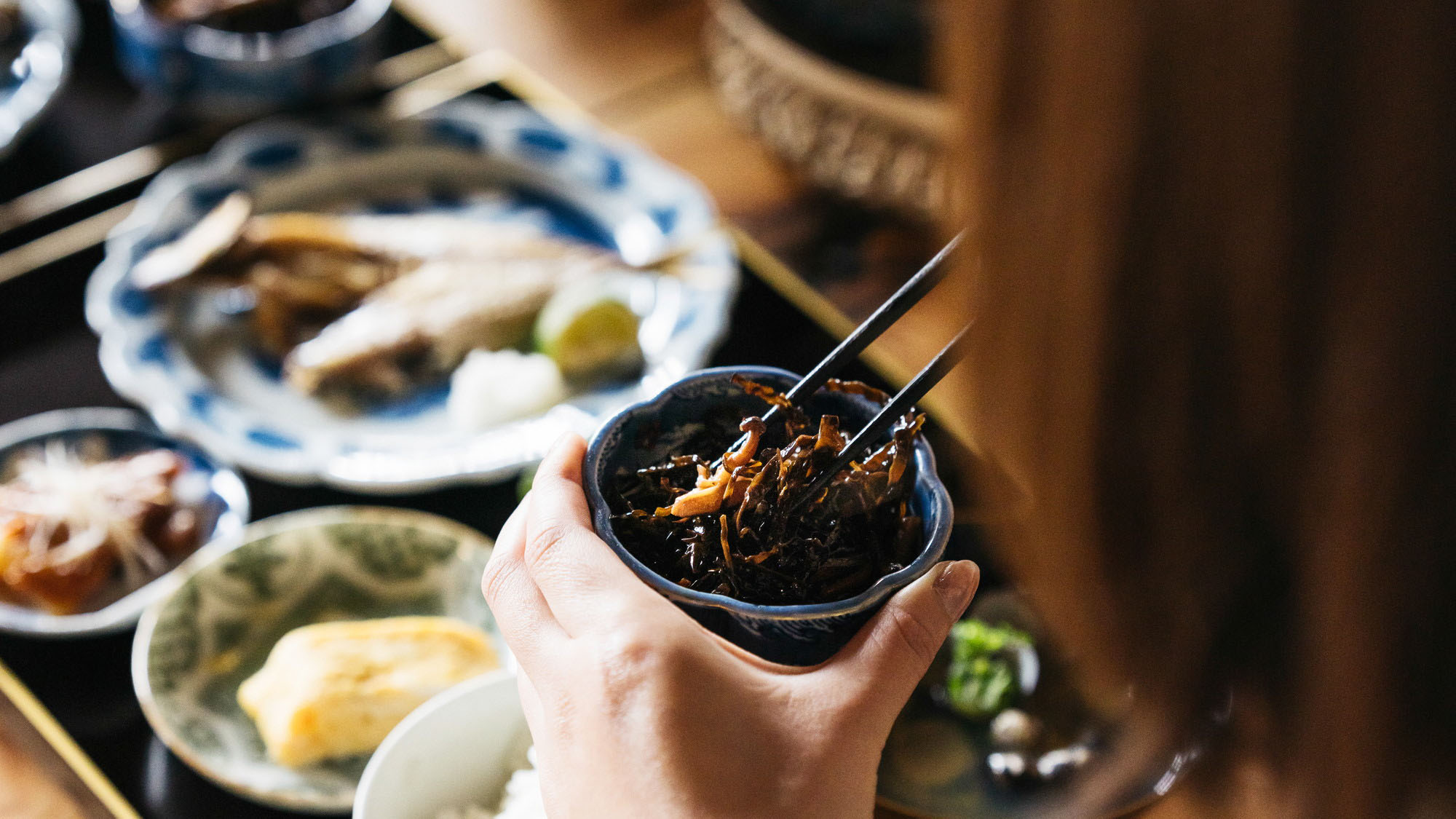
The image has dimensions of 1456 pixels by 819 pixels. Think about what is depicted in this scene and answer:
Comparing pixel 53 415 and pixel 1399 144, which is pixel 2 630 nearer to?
pixel 53 415

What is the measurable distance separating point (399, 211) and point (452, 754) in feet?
3.12

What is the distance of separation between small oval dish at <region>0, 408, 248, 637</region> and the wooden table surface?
2.69 feet

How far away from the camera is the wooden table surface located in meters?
1.76

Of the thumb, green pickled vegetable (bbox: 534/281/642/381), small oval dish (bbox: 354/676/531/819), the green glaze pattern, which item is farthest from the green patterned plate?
the thumb

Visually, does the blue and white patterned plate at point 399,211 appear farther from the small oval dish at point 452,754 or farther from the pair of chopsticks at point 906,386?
the pair of chopsticks at point 906,386

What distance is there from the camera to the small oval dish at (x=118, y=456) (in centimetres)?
98

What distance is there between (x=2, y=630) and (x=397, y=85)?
96cm

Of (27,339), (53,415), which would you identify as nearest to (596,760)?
(53,415)

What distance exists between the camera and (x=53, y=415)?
1.15m

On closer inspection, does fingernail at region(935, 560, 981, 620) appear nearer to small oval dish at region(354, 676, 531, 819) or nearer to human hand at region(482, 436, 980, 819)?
human hand at region(482, 436, 980, 819)

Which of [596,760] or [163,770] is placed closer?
[596,760]

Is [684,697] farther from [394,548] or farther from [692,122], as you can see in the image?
[692,122]

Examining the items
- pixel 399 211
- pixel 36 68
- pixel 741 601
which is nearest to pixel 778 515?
pixel 741 601

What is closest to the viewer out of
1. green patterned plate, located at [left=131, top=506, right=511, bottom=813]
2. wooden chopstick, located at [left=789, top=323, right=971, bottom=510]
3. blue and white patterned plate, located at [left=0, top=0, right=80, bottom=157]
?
wooden chopstick, located at [left=789, top=323, right=971, bottom=510]
